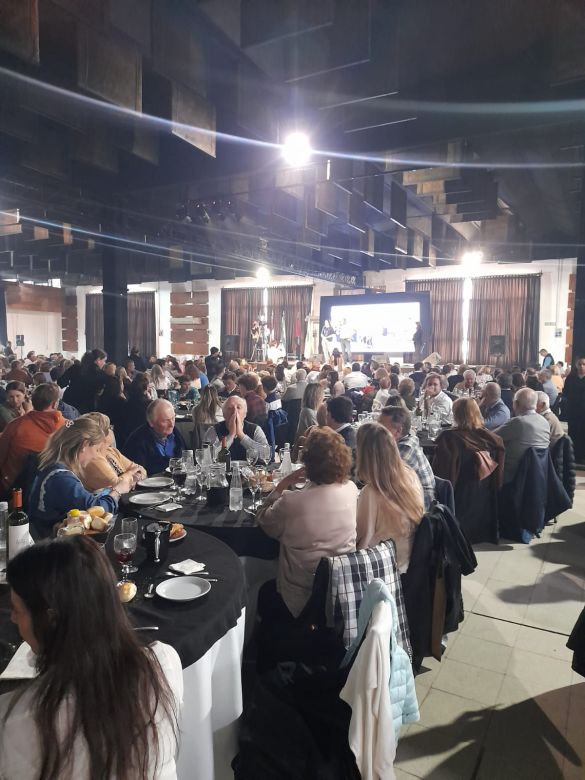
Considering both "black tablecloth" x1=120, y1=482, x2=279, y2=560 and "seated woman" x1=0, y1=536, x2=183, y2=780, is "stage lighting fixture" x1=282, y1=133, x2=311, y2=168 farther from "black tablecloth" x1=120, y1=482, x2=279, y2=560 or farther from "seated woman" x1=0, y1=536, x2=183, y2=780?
"seated woman" x1=0, y1=536, x2=183, y2=780

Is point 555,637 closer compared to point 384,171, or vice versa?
point 555,637

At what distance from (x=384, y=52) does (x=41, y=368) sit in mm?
8922

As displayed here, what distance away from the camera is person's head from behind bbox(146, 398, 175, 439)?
3.81m

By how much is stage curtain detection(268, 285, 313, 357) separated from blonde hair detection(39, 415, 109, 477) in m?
15.6

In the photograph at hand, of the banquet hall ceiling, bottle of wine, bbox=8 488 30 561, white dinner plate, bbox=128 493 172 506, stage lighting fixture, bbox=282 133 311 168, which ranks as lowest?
white dinner plate, bbox=128 493 172 506

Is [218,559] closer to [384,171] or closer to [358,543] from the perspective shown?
[358,543]

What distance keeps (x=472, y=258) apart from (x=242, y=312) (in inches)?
330

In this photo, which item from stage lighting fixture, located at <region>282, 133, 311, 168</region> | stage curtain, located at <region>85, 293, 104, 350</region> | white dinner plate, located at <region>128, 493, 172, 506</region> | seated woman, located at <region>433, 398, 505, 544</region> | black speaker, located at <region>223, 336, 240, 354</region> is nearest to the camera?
white dinner plate, located at <region>128, 493, 172, 506</region>

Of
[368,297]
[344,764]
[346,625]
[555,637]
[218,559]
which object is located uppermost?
[368,297]

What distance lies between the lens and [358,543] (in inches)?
100

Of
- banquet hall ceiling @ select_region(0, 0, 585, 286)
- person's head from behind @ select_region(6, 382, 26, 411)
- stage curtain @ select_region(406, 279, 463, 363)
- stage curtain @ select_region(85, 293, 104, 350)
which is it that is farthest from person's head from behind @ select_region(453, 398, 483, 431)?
stage curtain @ select_region(85, 293, 104, 350)

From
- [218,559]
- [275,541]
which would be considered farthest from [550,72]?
[218,559]

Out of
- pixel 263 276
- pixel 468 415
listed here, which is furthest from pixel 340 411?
pixel 263 276

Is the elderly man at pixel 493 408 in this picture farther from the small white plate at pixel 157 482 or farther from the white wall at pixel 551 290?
the white wall at pixel 551 290
